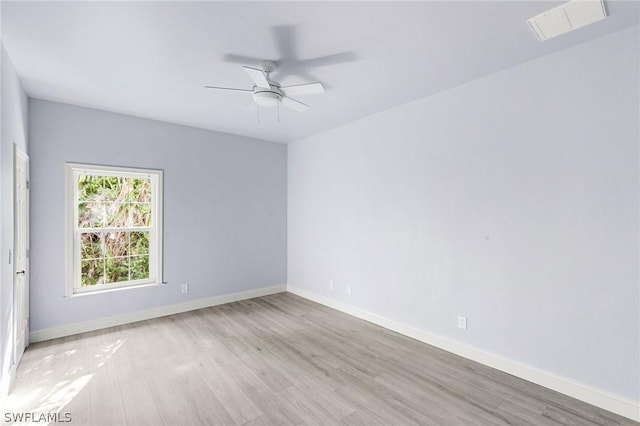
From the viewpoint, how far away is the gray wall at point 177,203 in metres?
3.44

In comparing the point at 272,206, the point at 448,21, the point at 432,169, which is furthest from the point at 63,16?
the point at 272,206

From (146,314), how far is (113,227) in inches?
49.6

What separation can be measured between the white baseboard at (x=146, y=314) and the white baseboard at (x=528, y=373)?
204 centimetres

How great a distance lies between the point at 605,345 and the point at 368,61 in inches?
113

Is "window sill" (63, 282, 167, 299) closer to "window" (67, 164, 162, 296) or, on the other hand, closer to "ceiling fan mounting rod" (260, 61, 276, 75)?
"window" (67, 164, 162, 296)

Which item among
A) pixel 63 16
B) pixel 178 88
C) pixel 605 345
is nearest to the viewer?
pixel 63 16

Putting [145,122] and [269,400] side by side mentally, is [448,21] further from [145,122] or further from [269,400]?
[145,122]

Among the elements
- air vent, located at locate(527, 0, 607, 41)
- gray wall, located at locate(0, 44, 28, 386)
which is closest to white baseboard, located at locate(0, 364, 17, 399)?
gray wall, located at locate(0, 44, 28, 386)

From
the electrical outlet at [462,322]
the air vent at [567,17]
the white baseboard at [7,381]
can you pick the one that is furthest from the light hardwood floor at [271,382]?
the air vent at [567,17]

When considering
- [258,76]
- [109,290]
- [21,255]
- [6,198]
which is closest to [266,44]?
[258,76]

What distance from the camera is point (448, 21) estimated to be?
205cm

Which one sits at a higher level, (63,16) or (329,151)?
(63,16)

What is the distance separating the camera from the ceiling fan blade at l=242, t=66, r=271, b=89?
2.25 m

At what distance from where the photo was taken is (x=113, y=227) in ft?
13.0
